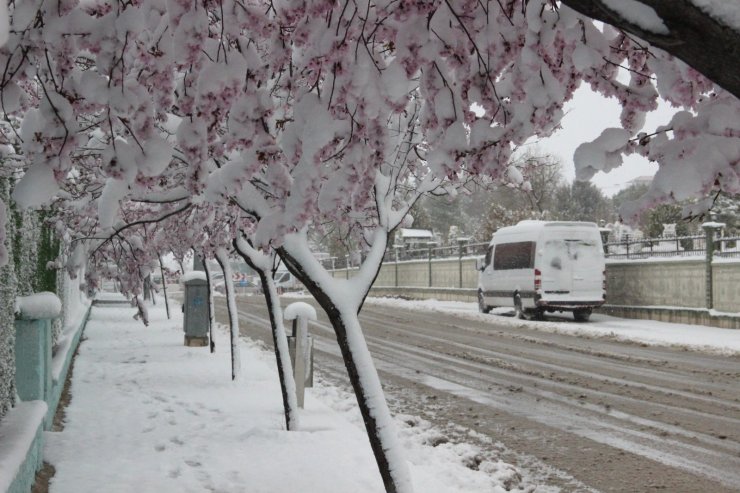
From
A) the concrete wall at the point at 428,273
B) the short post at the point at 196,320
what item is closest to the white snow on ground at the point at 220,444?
the short post at the point at 196,320

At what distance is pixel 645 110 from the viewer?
326 centimetres

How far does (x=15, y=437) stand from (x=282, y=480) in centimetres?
200

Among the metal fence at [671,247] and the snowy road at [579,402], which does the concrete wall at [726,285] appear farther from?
the snowy road at [579,402]

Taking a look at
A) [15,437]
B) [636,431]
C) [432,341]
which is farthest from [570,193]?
[15,437]

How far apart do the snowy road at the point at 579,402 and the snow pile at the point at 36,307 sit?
4.06 m

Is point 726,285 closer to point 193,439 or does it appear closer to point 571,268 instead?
point 571,268

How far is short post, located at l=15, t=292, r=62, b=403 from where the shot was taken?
20.0 feet

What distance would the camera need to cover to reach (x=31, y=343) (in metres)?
6.34

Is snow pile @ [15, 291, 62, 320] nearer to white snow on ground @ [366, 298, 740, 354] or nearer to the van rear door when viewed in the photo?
white snow on ground @ [366, 298, 740, 354]

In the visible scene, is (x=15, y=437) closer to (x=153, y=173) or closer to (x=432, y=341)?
(x=153, y=173)

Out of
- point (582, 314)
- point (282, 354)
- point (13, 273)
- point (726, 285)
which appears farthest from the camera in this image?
point (582, 314)

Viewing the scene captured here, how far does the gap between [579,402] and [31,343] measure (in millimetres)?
6457

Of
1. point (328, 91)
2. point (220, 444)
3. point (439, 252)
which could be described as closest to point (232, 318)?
point (220, 444)

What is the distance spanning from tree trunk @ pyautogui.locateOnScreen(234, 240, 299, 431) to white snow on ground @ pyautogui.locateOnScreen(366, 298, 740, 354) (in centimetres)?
1026
